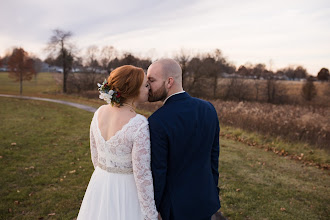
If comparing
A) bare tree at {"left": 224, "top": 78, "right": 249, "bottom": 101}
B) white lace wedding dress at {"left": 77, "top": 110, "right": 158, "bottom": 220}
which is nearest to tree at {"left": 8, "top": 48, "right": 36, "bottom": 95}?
bare tree at {"left": 224, "top": 78, "right": 249, "bottom": 101}

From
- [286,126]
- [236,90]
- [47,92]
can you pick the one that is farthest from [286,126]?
[47,92]

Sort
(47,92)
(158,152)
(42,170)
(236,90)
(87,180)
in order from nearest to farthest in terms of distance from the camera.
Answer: (158,152)
(87,180)
(42,170)
(236,90)
(47,92)

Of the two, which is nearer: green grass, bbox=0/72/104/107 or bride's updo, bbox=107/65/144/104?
bride's updo, bbox=107/65/144/104

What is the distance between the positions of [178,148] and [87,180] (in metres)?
4.71

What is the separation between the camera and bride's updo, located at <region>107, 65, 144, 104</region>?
2240mm

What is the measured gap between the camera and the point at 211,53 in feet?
109

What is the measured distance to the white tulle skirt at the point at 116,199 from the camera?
2.44 metres

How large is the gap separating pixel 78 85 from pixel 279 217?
117ft

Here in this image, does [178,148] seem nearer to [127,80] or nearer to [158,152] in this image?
[158,152]

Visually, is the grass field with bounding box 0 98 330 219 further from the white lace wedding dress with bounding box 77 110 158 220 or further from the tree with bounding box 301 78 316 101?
the tree with bounding box 301 78 316 101

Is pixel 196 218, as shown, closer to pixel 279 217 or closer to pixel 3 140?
pixel 279 217

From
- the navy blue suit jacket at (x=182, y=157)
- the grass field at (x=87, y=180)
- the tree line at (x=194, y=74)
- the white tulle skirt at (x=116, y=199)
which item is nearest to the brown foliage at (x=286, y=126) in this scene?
the grass field at (x=87, y=180)

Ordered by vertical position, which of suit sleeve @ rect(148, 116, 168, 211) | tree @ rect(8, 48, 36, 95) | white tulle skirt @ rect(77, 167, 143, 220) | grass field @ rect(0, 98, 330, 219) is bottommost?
grass field @ rect(0, 98, 330, 219)

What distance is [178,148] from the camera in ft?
7.32
